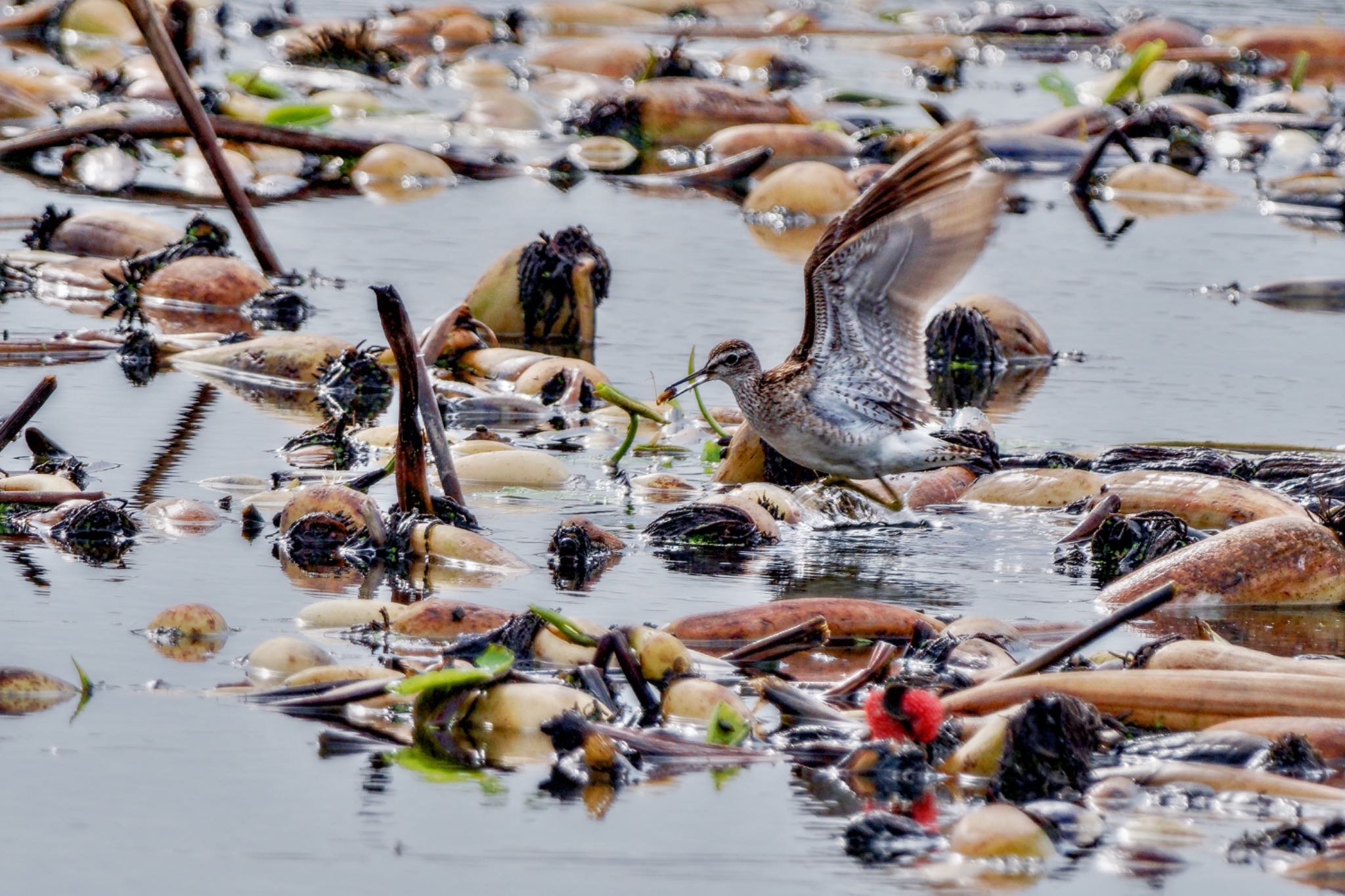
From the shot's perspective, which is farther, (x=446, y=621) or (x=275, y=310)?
(x=275, y=310)

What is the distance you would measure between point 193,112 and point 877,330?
113 inches

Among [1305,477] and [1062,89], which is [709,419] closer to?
[1305,477]

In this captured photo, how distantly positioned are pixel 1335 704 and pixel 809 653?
113cm

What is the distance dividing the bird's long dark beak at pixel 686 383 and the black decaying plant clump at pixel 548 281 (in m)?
1.36

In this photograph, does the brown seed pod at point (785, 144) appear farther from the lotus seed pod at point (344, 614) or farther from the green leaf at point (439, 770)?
the green leaf at point (439, 770)

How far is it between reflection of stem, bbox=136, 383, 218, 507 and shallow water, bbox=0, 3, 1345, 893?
0.02 m

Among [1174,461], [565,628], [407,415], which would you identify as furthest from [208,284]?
[565,628]

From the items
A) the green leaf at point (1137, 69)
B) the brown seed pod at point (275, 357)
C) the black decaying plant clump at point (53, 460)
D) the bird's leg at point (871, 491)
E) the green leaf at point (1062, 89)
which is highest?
the green leaf at point (1137, 69)

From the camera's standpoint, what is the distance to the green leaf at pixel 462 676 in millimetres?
3760

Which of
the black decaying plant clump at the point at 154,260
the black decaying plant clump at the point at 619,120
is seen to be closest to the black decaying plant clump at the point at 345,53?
the black decaying plant clump at the point at 619,120

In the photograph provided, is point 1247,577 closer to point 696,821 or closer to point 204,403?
point 696,821

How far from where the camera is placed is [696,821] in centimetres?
350

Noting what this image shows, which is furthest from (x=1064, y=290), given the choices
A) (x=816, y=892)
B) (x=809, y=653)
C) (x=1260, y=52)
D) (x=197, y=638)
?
(x=1260, y=52)

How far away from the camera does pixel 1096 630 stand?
3.97 metres
